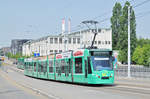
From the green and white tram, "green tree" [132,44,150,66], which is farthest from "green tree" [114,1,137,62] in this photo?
the green and white tram

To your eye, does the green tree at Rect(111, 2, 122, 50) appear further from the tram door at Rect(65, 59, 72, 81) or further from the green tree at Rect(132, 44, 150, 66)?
the tram door at Rect(65, 59, 72, 81)

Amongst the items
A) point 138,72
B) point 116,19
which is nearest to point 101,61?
point 138,72

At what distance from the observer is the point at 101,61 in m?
22.1

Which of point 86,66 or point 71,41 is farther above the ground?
point 71,41

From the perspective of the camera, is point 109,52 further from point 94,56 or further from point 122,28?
point 122,28

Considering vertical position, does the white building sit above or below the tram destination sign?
above

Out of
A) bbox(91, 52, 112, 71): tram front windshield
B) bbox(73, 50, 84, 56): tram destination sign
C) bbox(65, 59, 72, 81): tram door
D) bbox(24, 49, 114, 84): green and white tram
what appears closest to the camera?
bbox(24, 49, 114, 84): green and white tram

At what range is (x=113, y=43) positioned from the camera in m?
→ 106

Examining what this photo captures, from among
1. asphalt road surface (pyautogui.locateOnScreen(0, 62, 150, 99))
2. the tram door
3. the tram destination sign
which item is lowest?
asphalt road surface (pyautogui.locateOnScreen(0, 62, 150, 99))

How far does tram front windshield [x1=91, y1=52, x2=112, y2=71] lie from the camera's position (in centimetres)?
2195

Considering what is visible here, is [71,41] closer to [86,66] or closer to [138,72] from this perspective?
[138,72]

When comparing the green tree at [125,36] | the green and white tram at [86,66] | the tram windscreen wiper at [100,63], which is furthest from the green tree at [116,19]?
the tram windscreen wiper at [100,63]

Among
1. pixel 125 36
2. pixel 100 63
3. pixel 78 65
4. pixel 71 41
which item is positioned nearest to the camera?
pixel 100 63

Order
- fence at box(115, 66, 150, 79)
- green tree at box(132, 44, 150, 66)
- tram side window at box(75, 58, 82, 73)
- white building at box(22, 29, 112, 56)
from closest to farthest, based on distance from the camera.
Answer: tram side window at box(75, 58, 82, 73)
fence at box(115, 66, 150, 79)
green tree at box(132, 44, 150, 66)
white building at box(22, 29, 112, 56)
